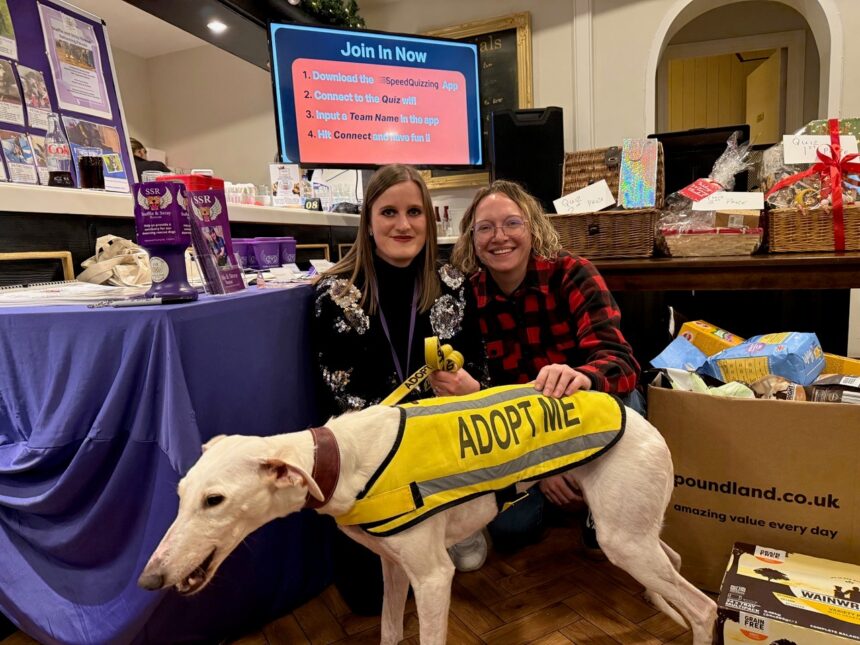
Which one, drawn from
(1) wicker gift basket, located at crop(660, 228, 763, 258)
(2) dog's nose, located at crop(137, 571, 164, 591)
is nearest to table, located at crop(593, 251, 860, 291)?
(1) wicker gift basket, located at crop(660, 228, 763, 258)

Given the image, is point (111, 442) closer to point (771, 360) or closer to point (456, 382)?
point (456, 382)

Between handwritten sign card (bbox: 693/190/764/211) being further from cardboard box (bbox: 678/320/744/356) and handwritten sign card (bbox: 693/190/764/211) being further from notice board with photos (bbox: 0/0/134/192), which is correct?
notice board with photos (bbox: 0/0/134/192)

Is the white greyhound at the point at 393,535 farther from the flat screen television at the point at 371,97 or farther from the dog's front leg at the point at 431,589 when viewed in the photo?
the flat screen television at the point at 371,97

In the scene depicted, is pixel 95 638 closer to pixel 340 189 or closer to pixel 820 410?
pixel 820 410

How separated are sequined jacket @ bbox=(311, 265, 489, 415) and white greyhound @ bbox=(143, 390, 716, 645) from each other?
1.26ft

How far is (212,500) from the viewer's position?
33.8 inches

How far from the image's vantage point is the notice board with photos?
157 centimetres

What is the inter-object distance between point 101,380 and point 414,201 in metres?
0.84

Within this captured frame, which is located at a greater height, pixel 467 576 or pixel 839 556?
pixel 839 556

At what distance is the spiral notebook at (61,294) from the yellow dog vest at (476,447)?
67 centimetres

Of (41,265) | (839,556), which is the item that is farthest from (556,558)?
(41,265)

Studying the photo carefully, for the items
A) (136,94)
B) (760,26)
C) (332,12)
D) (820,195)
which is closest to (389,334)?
(820,195)

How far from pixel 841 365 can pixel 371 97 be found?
6.91 ft

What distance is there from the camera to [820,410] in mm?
1337
